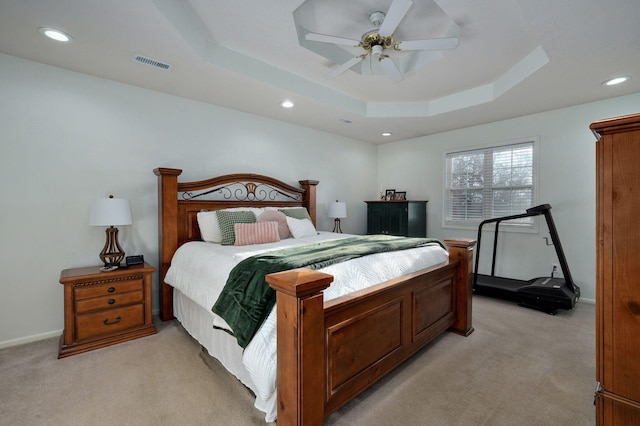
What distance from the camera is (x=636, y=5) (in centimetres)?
191

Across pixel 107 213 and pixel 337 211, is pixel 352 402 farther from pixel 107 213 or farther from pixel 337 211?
pixel 337 211

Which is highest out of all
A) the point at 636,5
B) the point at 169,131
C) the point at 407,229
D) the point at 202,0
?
the point at 202,0

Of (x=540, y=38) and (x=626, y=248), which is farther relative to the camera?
(x=540, y=38)

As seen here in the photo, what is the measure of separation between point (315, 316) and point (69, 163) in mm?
2966

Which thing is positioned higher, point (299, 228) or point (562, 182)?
point (562, 182)

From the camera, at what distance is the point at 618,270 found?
0.91 metres

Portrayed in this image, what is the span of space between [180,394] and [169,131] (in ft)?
9.11

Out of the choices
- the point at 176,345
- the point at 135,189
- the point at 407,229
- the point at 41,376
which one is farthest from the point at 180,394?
the point at 407,229

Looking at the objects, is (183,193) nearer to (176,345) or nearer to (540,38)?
(176,345)

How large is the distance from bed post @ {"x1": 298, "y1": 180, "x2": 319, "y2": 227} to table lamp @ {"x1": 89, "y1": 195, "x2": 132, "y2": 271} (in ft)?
8.07

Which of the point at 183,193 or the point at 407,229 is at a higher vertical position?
the point at 183,193

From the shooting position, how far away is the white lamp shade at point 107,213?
2621 mm

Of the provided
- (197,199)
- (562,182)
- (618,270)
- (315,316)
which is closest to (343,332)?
(315,316)

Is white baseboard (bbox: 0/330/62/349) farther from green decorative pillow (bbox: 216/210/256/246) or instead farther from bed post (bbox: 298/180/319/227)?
bed post (bbox: 298/180/319/227)
